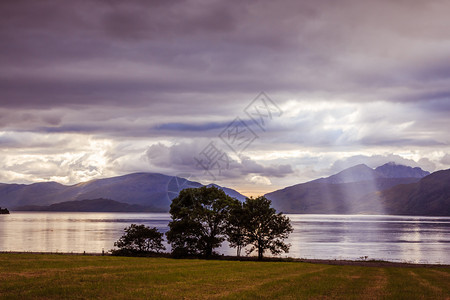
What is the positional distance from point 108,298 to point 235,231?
64174 mm

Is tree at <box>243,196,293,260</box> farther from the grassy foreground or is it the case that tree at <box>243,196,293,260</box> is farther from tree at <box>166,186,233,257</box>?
the grassy foreground

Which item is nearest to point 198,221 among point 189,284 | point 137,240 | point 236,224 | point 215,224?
point 215,224

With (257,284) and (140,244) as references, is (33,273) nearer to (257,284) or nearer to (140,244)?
(257,284)

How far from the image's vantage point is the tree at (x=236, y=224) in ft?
308

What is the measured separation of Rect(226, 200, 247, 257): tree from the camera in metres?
93.9

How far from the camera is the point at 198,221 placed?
301ft

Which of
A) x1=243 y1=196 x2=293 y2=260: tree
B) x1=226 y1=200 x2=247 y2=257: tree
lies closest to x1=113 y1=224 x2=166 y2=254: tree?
x1=226 y1=200 x2=247 y2=257: tree

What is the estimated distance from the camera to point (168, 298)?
33.2 metres

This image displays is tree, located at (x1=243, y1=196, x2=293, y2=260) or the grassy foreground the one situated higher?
tree, located at (x1=243, y1=196, x2=293, y2=260)

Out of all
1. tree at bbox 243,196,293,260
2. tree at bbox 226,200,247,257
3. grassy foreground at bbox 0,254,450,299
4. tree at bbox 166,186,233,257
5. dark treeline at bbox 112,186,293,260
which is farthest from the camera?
tree at bbox 226,200,247,257

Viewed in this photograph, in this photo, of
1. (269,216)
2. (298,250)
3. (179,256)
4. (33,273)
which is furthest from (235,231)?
(33,273)

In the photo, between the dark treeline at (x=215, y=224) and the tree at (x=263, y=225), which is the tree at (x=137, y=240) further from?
the tree at (x=263, y=225)

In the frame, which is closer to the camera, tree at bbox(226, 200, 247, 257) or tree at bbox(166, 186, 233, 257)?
tree at bbox(166, 186, 233, 257)

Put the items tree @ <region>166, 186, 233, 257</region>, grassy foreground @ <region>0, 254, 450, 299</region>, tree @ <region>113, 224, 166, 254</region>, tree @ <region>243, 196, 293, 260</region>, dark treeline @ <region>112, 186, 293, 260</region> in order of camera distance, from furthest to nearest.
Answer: tree @ <region>243, 196, 293, 260</region>, tree @ <region>113, 224, 166, 254</region>, dark treeline @ <region>112, 186, 293, 260</region>, tree @ <region>166, 186, 233, 257</region>, grassy foreground @ <region>0, 254, 450, 299</region>
